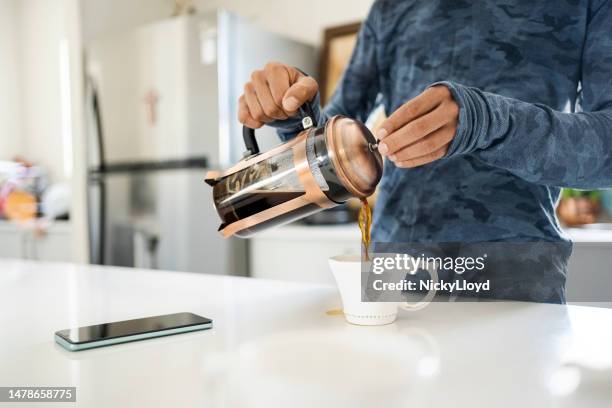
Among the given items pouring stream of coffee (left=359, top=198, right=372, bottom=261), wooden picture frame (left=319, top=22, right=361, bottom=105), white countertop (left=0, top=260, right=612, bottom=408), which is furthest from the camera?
wooden picture frame (left=319, top=22, right=361, bottom=105)

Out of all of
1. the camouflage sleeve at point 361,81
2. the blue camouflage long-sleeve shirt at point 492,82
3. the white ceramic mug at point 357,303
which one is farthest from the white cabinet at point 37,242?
the white ceramic mug at point 357,303

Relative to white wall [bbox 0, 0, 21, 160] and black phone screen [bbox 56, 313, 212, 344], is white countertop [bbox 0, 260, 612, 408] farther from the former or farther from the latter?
white wall [bbox 0, 0, 21, 160]

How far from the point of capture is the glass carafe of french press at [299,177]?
69 centimetres

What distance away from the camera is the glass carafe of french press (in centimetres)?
69

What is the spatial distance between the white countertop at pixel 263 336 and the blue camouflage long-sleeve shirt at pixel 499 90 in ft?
0.61

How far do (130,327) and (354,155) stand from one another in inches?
13.9

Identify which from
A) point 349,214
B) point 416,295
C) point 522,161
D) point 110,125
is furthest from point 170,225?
point 522,161

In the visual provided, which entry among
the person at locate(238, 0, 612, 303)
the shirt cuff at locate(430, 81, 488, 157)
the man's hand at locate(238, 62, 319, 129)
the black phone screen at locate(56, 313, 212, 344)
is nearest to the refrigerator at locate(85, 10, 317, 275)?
the person at locate(238, 0, 612, 303)

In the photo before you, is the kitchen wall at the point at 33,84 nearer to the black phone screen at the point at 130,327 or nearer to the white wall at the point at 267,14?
the white wall at the point at 267,14

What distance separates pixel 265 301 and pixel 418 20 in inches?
25.1

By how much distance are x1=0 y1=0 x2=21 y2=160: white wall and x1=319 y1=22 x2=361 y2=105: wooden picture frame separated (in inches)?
87.5

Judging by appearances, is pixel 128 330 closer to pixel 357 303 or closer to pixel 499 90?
pixel 357 303

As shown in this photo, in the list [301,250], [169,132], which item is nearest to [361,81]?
[301,250]

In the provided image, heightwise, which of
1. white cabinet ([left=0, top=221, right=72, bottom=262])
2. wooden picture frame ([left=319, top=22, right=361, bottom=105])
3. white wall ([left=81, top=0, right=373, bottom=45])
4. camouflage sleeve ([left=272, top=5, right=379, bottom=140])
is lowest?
white cabinet ([left=0, top=221, right=72, bottom=262])
